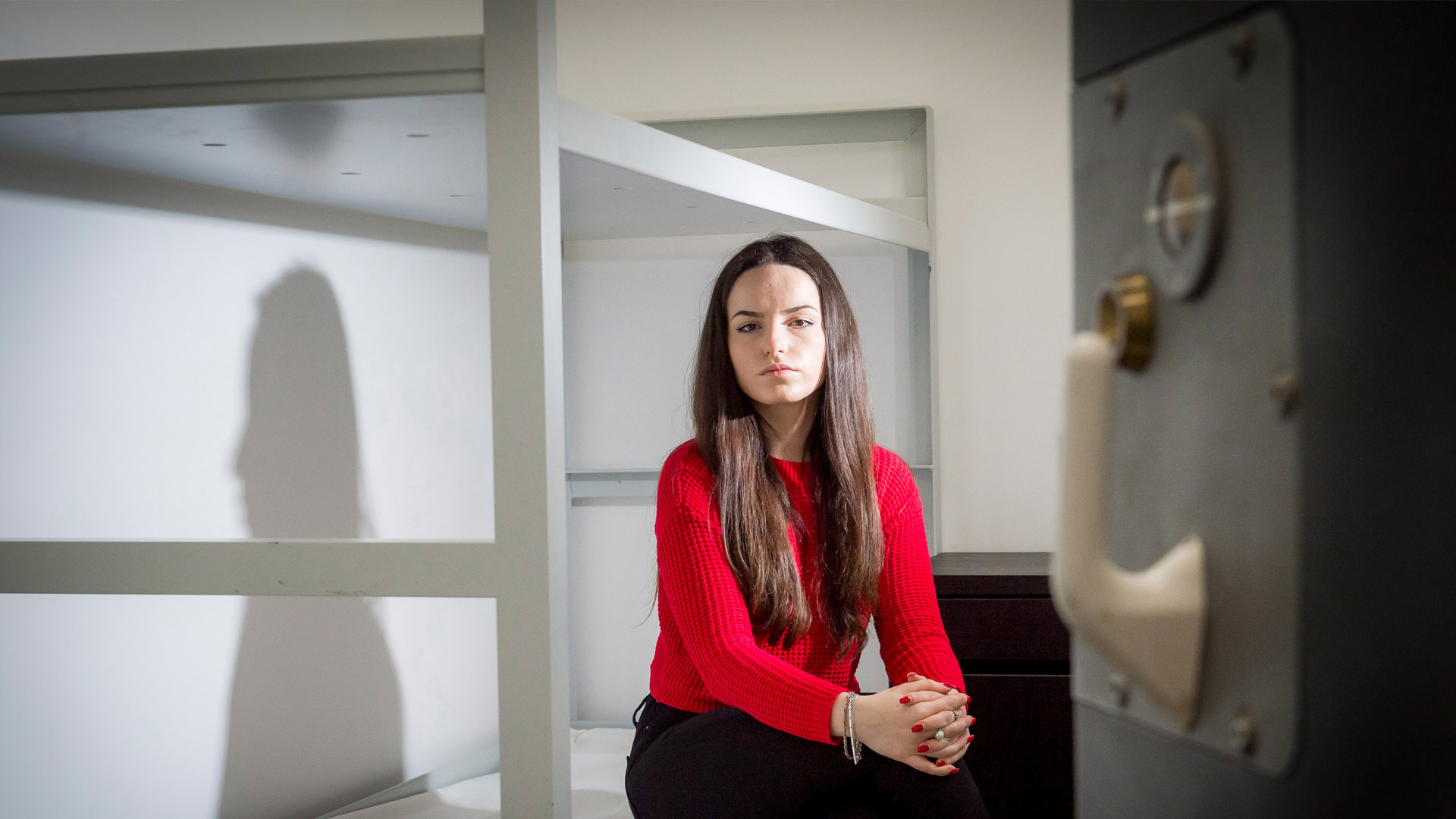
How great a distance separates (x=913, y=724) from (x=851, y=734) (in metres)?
0.07

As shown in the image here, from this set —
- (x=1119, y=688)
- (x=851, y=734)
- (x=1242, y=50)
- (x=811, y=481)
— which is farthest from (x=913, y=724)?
(x=1242, y=50)

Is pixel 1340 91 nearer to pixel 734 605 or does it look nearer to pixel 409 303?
pixel 734 605

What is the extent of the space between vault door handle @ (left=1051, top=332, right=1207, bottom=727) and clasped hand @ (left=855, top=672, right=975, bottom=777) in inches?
32.5

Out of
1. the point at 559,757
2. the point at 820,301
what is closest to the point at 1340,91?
the point at 559,757

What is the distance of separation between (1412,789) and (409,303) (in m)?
1.52

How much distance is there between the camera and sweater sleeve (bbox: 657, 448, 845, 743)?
43.7 inches

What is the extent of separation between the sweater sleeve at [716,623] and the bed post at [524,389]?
30cm

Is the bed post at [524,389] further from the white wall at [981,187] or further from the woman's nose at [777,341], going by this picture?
the white wall at [981,187]

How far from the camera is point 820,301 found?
1378 millimetres

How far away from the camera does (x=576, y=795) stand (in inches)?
70.9

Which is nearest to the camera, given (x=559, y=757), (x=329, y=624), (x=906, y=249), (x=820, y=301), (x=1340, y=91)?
(x=1340, y=91)

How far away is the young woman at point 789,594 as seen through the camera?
1.13 metres

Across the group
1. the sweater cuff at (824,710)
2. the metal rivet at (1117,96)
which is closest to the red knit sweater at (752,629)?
the sweater cuff at (824,710)

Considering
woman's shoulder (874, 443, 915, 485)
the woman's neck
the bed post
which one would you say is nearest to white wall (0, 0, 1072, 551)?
woman's shoulder (874, 443, 915, 485)
